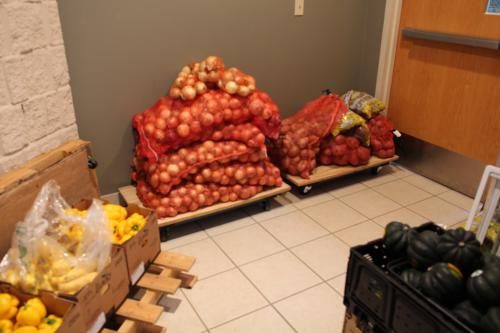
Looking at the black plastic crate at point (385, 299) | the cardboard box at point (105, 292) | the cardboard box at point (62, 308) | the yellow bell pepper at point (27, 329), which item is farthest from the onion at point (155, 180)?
the black plastic crate at point (385, 299)

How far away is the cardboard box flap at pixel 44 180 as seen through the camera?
5.91ft

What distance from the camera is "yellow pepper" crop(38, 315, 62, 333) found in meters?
1.50

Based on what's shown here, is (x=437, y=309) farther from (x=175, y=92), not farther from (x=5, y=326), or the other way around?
(x=175, y=92)

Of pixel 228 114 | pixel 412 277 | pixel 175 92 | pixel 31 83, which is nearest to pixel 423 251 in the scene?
pixel 412 277

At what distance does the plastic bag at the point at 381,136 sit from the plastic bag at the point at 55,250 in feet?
7.69

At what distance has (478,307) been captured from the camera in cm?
125

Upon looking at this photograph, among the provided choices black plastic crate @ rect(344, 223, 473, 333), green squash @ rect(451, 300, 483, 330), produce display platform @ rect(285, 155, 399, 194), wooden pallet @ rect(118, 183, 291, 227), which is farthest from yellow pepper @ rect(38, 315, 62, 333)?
produce display platform @ rect(285, 155, 399, 194)

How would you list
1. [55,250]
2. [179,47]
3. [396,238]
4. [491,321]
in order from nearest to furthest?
[491,321] < [396,238] < [55,250] < [179,47]

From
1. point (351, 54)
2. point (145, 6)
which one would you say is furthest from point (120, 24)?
point (351, 54)

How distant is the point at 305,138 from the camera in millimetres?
3057

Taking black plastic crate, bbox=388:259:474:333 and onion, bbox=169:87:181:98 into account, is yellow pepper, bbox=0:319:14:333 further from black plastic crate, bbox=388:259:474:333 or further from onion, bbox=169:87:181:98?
onion, bbox=169:87:181:98

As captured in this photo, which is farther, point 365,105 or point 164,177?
point 365,105

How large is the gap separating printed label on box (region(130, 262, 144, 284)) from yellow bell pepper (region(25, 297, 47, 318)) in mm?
456

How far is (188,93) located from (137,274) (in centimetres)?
115
